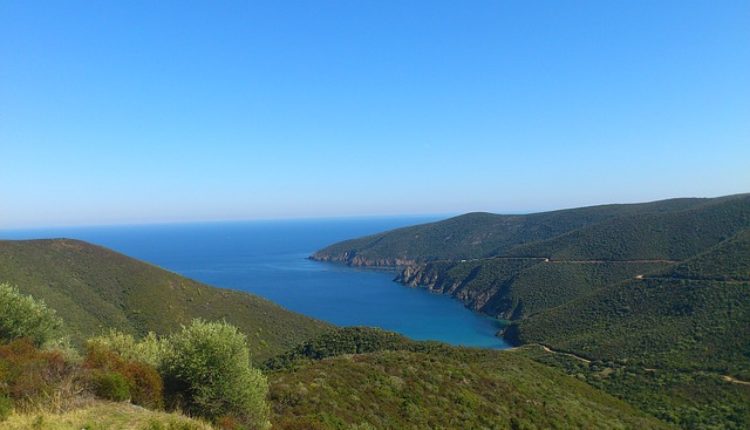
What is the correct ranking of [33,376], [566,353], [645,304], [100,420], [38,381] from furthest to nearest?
[645,304]
[566,353]
[33,376]
[38,381]
[100,420]

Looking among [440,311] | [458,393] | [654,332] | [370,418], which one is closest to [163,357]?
[370,418]

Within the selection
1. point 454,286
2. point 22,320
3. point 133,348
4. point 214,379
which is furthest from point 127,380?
point 454,286

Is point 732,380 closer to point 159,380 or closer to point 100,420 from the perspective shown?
point 159,380

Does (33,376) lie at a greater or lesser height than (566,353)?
greater

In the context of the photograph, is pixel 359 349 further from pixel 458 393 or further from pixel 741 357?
pixel 741 357

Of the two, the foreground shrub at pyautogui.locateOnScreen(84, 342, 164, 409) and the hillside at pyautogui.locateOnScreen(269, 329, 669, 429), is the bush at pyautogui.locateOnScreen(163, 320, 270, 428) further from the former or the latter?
the hillside at pyautogui.locateOnScreen(269, 329, 669, 429)

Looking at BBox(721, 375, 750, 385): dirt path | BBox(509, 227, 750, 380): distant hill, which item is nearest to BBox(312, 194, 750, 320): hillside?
BBox(509, 227, 750, 380): distant hill

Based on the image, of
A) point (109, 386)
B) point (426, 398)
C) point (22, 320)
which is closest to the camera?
point (109, 386)
